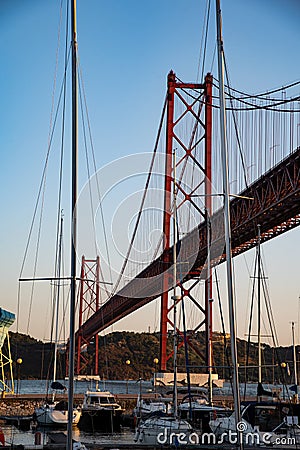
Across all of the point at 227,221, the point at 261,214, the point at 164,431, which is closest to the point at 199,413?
the point at 164,431

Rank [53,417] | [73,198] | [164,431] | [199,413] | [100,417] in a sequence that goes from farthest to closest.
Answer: [100,417], [53,417], [199,413], [164,431], [73,198]

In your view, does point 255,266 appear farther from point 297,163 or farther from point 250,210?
point 297,163

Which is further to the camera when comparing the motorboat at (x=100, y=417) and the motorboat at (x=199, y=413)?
the motorboat at (x=100, y=417)

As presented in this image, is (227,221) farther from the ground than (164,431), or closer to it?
farther from the ground

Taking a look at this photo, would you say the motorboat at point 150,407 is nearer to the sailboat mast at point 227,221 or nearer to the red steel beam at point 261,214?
the red steel beam at point 261,214

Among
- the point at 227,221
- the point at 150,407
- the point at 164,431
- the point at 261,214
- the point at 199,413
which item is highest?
the point at 261,214

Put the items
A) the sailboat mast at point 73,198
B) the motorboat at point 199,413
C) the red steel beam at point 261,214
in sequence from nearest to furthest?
the sailboat mast at point 73,198 < the motorboat at point 199,413 < the red steel beam at point 261,214

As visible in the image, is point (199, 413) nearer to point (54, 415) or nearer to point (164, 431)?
point (164, 431)

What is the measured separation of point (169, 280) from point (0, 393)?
8.24 metres

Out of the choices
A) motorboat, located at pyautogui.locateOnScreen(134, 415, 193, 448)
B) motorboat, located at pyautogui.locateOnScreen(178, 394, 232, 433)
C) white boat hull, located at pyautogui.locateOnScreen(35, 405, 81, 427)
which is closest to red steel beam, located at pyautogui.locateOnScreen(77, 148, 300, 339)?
motorboat, located at pyautogui.locateOnScreen(178, 394, 232, 433)

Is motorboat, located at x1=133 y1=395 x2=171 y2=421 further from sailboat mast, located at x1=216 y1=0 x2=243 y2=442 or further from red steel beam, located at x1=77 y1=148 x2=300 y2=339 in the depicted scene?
sailboat mast, located at x1=216 y1=0 x2=243 y2=442

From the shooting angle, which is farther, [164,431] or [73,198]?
[164,431]

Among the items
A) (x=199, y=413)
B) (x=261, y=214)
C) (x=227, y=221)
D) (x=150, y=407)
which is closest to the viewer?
(x=227, y=221)

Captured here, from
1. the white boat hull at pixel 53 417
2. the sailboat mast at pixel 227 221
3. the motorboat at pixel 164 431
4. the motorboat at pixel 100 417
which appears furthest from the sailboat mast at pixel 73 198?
the motorboat at pixel 100 417
